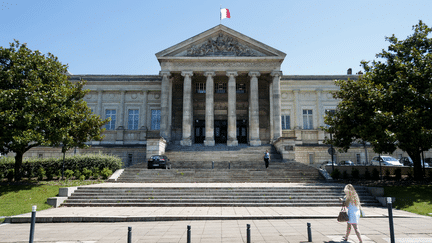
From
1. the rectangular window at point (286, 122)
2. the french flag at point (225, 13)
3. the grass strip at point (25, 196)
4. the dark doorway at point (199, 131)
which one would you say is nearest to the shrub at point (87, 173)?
the grass strip at point (25, 196)

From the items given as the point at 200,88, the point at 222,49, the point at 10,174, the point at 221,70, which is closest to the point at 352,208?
the point at 10,174

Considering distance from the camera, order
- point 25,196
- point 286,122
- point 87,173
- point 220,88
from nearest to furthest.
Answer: point 25,196 < point 87,173 < point 220,88 < point 286,122

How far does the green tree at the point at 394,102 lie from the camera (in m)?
19.2

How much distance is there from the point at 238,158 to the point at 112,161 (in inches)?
511

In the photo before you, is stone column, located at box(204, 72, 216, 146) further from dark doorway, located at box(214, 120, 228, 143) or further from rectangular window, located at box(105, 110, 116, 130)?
rectangular window, located at box(105, 110, 116, 130)

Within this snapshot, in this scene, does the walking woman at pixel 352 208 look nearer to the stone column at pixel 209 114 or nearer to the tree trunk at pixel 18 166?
the tree trunk at pixel 18 166

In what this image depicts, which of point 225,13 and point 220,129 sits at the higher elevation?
point 225,13

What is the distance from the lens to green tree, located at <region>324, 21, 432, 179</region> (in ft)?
63.2

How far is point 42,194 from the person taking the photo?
18.0 m

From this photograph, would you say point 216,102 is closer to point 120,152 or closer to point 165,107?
point 165,107

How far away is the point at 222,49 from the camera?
38.7m

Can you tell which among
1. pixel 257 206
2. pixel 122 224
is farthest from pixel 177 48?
pixel 122 224

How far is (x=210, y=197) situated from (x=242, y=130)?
26.8m

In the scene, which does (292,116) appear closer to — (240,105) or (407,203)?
(240,105)
